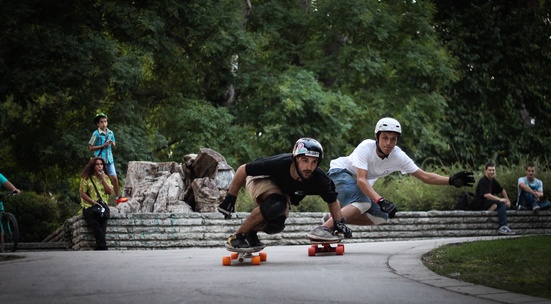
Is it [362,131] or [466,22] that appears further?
[466,22]

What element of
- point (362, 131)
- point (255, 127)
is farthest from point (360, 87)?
point (255, 127)

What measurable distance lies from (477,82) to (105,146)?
2129 cm

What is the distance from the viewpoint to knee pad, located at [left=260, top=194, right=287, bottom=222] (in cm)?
1012

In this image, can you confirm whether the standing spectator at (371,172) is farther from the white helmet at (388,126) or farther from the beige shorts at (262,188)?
the beige shorts at (262,188)

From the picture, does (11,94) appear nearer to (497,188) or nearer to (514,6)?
(497,188)

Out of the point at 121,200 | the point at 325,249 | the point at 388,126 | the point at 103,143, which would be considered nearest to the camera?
the point at 388,126

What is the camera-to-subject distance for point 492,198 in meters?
20.2

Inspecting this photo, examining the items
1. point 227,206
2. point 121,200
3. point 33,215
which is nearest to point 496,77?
point 33,215

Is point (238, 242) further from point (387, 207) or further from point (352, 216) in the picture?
point (352, 216)

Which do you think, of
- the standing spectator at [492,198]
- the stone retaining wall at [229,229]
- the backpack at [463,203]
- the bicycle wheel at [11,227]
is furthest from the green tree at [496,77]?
the bicycle wheel at [11,227]

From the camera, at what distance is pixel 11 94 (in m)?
20.4

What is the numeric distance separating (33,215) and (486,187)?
10.3 m

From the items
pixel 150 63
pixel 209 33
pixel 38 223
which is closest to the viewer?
pixel 38 223

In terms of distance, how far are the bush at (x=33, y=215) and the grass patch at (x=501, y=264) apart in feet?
39.1
